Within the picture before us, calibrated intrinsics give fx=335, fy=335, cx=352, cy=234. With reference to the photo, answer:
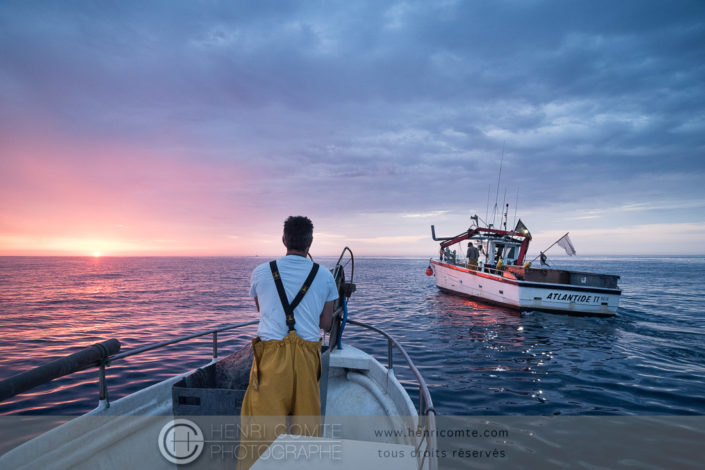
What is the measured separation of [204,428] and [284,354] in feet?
3.92

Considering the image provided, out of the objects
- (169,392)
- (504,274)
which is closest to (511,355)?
(504,274)

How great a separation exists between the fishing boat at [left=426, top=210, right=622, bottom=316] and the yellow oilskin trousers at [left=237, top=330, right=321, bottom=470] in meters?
15.6

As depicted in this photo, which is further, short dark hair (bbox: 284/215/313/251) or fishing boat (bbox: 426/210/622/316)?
fishing boat (bbox: 426/210/622/316)

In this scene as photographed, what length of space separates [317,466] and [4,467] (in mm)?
2476

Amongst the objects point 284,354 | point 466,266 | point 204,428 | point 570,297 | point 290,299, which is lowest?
point 570,297

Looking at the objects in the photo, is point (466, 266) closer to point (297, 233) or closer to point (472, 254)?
point (472, 254)

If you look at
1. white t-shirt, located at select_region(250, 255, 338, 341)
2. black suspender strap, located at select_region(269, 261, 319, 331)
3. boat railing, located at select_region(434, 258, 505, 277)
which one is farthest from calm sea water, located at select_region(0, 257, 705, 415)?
black suspender strap, located at select_region(269, 261, 319, 331)

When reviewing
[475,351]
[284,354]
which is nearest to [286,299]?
[284,354]

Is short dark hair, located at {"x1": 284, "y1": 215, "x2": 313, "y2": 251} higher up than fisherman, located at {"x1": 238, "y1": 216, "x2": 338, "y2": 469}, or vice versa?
short dark hair, located at {"x1": 284, "y1": 215, "x2": 313, "y2": 251}

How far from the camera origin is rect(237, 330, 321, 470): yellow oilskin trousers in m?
2.46

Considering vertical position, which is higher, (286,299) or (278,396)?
(286,299)

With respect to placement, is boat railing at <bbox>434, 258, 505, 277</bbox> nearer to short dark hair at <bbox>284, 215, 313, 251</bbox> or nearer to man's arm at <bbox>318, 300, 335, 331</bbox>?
man's arm at <bbox>318, 300, 335, 331</bbox>

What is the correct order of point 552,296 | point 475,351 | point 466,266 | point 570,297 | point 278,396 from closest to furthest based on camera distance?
point 278,396 → point 475,351 → point 570,297 → point 552,296 → point 466,266

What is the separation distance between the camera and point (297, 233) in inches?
110
